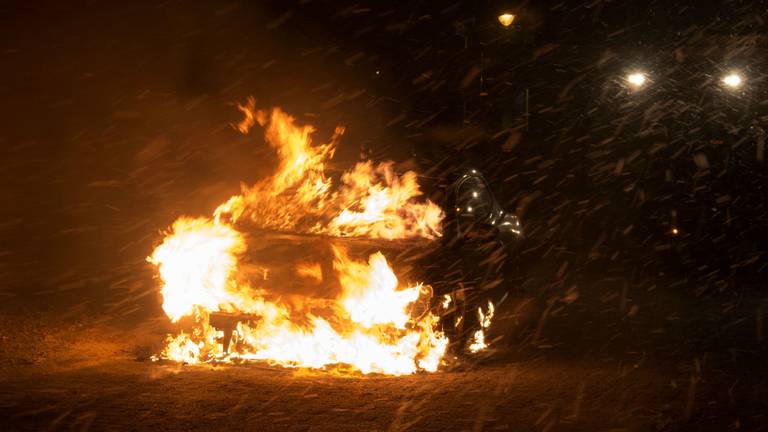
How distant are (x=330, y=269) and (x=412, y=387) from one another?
6.18ft

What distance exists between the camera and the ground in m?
5.06

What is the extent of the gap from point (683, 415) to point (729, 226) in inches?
677

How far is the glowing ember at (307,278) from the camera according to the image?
729 cm

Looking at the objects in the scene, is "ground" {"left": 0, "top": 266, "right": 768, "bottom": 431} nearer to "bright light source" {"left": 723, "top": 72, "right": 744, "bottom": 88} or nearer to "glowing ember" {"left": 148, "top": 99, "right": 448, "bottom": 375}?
"glowing ember" {"left": 148, "top": 99, "right": 448, "bottom": 375}

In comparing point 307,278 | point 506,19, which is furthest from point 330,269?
point 506,19

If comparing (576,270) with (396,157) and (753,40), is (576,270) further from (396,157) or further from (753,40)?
(753,40)

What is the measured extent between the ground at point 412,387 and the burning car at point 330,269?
465mm

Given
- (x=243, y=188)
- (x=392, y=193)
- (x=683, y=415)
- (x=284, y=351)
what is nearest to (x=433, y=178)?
(x=392, y=193)

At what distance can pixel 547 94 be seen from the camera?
24.0 m

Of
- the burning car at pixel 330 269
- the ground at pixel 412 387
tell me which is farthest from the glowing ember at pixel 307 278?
the ground at pixel 412 387

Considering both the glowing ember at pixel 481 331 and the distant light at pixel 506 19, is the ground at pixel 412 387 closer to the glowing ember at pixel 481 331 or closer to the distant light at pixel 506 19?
the glowing ember at pixel 481 331

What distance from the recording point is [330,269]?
756cm

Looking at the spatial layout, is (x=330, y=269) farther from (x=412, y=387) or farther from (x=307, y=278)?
(x=412, y=387)

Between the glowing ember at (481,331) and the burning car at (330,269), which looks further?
the glowing ember at (481,331)
